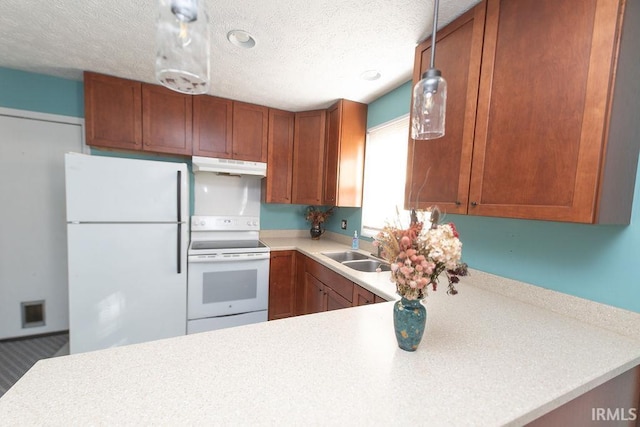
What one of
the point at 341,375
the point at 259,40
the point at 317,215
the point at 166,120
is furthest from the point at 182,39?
the point at 317,215

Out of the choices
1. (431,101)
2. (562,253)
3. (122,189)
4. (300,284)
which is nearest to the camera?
(431,101)

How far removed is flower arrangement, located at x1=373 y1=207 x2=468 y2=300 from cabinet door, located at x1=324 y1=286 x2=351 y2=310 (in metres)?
1.07

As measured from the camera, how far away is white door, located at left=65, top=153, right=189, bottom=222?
1828 millimetres

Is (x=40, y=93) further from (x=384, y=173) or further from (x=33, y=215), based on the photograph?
(x=384, y=173)

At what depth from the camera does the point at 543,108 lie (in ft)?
3.21

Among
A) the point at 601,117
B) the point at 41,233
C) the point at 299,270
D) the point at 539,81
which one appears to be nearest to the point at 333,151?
the point at 299,270

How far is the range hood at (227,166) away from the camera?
2.42 m

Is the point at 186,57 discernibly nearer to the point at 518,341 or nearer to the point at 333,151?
the point at 518,341

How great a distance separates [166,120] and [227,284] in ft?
5.45

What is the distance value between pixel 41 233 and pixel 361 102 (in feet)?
11.0

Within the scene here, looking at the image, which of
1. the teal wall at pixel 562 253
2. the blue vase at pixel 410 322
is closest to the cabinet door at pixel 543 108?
the teal wall at pixel 562 253

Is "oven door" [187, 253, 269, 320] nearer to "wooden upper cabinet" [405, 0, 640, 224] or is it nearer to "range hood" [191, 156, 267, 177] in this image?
"range hood" [191, 156, 267, 177]

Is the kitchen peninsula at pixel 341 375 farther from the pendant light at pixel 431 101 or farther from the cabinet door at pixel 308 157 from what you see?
the cabinet door at pixel 308 157

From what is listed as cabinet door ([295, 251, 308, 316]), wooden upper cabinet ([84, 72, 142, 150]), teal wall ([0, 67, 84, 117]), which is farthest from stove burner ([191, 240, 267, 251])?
teal wall ([0, 67, 84, 117])
